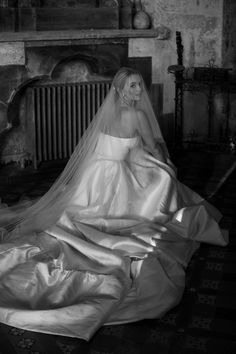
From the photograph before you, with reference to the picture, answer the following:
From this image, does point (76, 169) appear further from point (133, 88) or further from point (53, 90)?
point (53, 90)

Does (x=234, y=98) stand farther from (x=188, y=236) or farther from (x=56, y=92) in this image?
(x=188, y=236)

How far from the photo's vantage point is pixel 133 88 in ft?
16.1

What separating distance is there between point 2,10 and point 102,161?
270 centimetres

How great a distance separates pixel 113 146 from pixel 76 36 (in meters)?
2.48

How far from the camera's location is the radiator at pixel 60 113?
725 centimetres

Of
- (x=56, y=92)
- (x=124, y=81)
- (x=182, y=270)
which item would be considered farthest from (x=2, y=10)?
(x=182, y=270)

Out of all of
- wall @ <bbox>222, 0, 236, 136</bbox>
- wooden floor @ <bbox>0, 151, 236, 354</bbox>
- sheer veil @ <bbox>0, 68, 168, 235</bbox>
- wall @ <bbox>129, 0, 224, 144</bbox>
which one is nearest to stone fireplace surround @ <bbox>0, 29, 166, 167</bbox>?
wall @ <bbox>129, 0, 224, 144</bbox>

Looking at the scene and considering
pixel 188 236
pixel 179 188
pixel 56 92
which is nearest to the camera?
pixel 188 236

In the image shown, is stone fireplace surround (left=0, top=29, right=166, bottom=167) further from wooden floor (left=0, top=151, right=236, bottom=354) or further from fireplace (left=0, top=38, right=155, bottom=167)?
wooden floor (left=0, top=151, right=236, bottom=354)

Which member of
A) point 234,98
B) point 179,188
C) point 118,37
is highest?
point 118,37

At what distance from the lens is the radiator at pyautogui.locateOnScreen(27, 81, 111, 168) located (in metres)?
7.25

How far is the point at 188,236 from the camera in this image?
479cm

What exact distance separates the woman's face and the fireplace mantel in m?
2.18

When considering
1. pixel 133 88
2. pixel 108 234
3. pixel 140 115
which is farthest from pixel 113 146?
pixel 108 234
